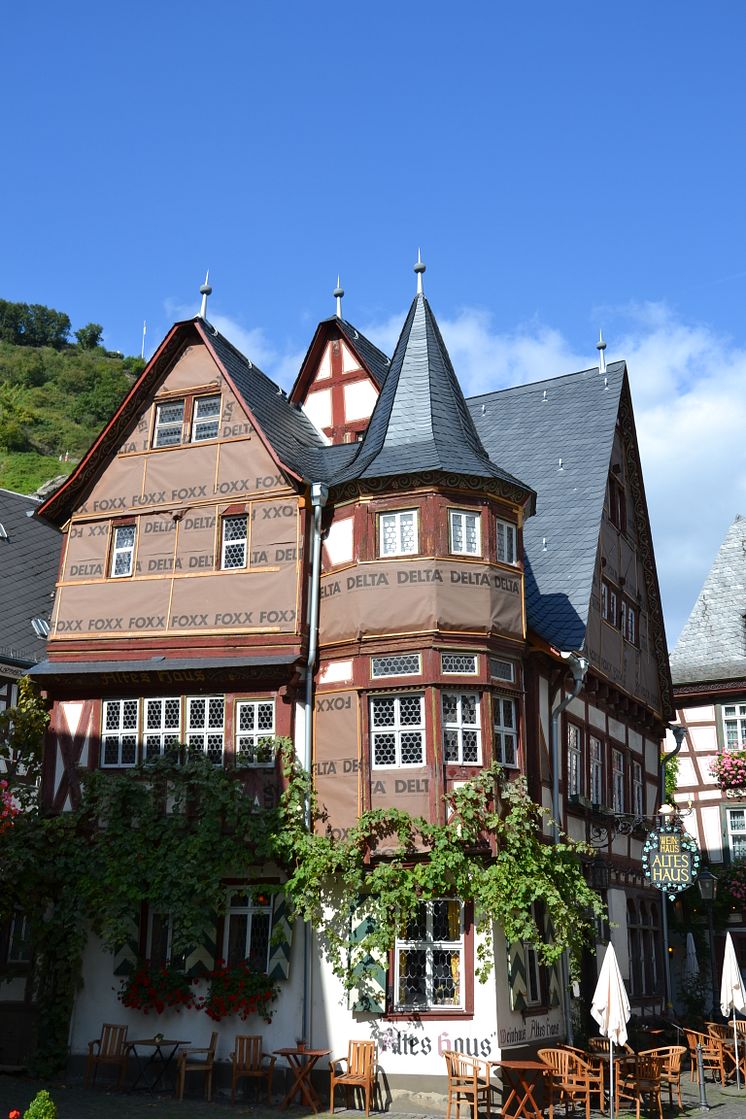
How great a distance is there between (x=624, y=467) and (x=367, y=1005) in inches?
533

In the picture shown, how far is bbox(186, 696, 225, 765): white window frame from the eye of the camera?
62.2 feet

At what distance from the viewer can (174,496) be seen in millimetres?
20609

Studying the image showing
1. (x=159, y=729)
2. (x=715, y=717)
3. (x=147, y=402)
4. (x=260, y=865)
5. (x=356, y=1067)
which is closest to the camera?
(x=356, y=1067)

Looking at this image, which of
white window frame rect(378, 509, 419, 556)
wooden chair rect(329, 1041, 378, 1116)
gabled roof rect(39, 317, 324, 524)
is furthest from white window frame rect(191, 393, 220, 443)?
wooden chair rect(329, 1041, 378, 1116)

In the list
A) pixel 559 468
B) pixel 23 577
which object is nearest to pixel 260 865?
Answer: pixel 559 468

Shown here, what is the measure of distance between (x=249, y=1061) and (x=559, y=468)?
42.8 ft

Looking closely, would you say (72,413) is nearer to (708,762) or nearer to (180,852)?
(708,762)

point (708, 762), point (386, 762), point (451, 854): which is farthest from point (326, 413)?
point (708, 762)

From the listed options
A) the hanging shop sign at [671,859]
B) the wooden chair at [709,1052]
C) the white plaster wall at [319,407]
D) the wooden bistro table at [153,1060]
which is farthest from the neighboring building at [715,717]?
the wooden bistro table at [153,1060]

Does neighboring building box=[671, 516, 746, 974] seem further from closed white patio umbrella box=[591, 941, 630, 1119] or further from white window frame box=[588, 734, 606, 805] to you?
closed white patio umbrella box=[591, 941, 630, 1119]

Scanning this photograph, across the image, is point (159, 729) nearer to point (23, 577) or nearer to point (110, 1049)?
point (110, 1049)

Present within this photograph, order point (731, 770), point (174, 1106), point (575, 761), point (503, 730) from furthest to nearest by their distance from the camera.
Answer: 1. point (731, 770)
2. point (575, 761)
3. point (503, 730)
4. point (174, 1106)

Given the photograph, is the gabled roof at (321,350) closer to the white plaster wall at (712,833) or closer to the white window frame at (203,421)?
the white window frame at (203,421)

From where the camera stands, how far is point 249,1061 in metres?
17.1
